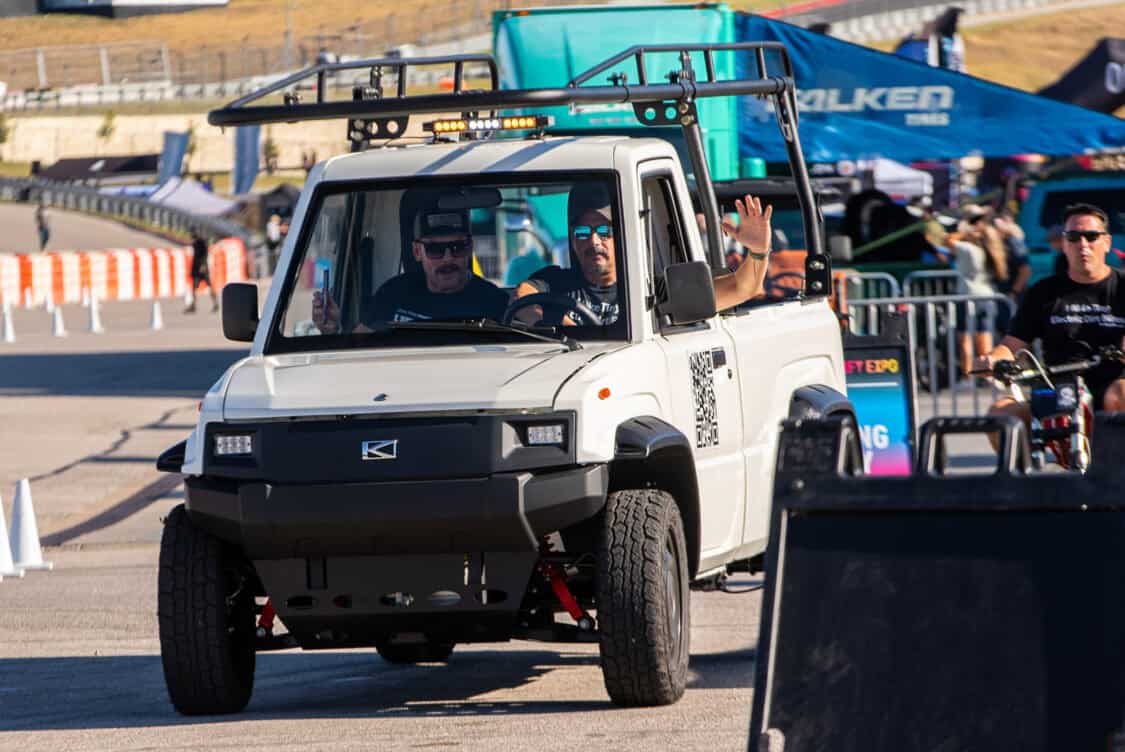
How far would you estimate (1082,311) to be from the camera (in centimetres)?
1008

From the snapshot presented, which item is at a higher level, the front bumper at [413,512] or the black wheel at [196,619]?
the front bumper at [413,512]

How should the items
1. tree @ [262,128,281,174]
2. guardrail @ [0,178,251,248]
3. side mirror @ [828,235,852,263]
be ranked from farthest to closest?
1. tree @ [262,128,281,174]
2. guardrail @ [0,178,251,248]
3. side mirror @ [828,235,852,263]

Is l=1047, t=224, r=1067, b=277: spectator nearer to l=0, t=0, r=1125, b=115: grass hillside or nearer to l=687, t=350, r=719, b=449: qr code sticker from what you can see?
l=687, t=350, r=719, b=449: qr code sticker

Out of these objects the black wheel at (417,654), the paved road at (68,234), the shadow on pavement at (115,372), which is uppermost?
the black wheel at (417,654)

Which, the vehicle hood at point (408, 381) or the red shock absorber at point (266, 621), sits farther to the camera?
the red shock absorber at point (266, 621)

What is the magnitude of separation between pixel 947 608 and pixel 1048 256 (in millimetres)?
17706

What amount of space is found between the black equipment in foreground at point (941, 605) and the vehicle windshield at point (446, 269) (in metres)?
2.74

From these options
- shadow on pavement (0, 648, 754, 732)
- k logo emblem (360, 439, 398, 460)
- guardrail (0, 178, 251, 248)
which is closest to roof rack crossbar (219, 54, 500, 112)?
k logo emblem (360, 439, 398, 460)

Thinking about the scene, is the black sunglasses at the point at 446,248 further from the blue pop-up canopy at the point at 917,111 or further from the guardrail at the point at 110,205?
the guardrail at the point at 110,205

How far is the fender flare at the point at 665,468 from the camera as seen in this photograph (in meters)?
7.63

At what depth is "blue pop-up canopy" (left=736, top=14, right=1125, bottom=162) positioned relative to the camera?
2053 centimetres

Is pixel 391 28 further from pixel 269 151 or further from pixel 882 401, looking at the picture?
pixel 882 401

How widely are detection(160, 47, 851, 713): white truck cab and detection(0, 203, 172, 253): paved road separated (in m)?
61.2

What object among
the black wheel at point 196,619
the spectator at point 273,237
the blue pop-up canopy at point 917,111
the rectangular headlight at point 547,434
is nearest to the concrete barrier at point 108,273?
the spectator at point 273,237
